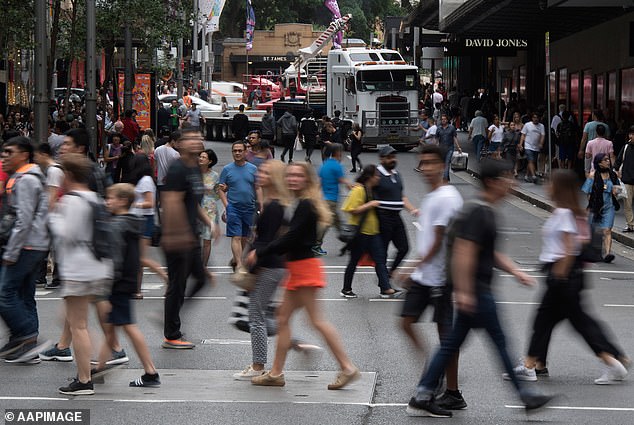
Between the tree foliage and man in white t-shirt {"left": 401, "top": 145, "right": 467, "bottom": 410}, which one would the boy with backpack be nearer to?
man in white t-shirt {"left": 401, "top": 145, "right": 467, "bottom": 410}

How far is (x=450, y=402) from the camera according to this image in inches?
360

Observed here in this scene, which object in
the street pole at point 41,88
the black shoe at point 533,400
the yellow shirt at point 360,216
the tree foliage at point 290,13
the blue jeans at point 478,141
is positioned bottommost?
the black shoe at point 533,400

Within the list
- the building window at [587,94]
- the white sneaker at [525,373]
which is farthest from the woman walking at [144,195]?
the building window at [587,94]

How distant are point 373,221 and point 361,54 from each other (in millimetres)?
30533

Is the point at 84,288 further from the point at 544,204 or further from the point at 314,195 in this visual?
the point at 544,204

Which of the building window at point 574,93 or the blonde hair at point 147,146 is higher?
the building window at point 574,93

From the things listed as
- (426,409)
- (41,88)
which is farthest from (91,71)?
(426,409)

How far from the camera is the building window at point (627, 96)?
1292 inches

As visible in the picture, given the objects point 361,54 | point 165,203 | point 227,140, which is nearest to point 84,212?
point 165,203

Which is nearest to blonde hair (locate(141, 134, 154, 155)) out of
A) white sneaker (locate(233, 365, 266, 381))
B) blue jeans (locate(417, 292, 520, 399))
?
white sneaker (locate(233, 365, 266, 381))

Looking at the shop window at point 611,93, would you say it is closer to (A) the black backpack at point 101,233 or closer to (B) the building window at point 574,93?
(B) the building window at point 574,93

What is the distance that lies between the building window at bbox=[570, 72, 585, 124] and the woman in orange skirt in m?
32.3

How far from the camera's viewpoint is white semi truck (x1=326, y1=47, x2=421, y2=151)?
42.0 meters

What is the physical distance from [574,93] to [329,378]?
33151 mm
